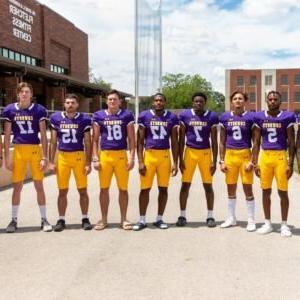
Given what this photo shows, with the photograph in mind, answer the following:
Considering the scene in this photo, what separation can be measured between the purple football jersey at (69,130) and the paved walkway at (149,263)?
1.28m

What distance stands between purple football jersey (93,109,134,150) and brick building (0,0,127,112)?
52.4 feet

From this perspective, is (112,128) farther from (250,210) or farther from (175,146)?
(250,210)

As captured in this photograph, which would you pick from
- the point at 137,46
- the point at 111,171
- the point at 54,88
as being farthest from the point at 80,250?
the point at 54,88

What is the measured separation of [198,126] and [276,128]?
118 centimetres

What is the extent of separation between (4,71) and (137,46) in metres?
6.97

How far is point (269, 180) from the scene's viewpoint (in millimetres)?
7199

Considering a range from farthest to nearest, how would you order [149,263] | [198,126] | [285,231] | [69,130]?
[198,126] → [69,130] → [285,231] → [149,263]

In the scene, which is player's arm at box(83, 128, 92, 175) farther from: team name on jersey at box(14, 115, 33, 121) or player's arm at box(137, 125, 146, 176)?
team name on jersey at box(14, 115, 33, 121)

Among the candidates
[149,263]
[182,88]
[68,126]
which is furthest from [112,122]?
[182,88]

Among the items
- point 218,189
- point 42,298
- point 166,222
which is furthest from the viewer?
point 218,189

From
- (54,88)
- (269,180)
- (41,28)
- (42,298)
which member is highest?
(41,28)

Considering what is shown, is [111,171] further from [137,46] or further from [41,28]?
[41,28]

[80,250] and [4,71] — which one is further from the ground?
[4,71]

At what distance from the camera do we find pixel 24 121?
733 cm
